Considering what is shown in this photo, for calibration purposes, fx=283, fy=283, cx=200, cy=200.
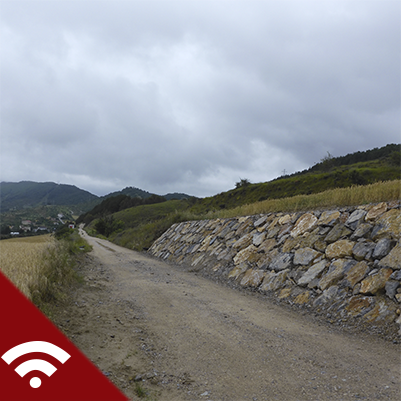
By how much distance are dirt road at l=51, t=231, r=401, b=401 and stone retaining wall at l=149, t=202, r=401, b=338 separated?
755 mm

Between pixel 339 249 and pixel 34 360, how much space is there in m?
7.71

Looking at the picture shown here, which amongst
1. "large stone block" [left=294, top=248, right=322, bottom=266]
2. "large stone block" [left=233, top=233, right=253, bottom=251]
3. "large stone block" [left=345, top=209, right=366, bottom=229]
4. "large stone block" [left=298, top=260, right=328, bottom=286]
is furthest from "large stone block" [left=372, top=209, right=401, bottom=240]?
"large stone block" [left=233, top=233, right=253, bottom=251]

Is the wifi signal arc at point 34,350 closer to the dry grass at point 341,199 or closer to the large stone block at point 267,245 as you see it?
the large stone block at point 267,245

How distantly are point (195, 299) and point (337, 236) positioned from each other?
187 inches

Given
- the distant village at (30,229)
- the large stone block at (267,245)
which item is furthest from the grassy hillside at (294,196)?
the distant village at (30,229)

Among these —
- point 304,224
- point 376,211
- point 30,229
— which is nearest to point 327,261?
point 376,211

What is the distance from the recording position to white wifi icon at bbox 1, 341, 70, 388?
3.25 meters

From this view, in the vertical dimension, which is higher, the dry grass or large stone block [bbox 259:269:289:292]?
the dry grass

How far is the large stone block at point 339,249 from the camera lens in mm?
7949

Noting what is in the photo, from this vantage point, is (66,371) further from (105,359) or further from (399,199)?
(399,199)

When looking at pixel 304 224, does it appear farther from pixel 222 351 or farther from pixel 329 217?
pixel 222 351

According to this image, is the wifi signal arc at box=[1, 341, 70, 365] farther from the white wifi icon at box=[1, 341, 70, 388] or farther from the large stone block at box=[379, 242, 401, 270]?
the large stone block at box=[379, 242, 401, 270]

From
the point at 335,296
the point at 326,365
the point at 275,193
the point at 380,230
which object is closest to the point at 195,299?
the point at 335,296

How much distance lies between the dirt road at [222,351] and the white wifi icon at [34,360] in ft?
1.90
